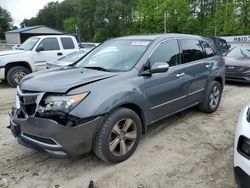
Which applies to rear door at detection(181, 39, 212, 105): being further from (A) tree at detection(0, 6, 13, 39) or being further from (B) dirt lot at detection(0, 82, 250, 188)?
(A) tree at detection(0, 6, 13, 39)

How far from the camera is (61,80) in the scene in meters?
3.47

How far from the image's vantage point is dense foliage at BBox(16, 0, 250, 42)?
37781 mm

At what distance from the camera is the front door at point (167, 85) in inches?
161

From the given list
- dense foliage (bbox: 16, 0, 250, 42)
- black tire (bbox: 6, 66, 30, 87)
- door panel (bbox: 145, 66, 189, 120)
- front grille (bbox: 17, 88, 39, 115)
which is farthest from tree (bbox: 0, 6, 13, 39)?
front grille (bbox: 17, 88, 39, 115)

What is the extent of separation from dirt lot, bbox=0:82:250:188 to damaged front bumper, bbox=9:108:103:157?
0.41 m

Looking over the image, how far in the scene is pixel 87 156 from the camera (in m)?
3.90

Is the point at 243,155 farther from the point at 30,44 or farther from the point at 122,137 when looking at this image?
the point at 30,44

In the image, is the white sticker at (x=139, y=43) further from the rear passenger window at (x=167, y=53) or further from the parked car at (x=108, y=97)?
the rear passenger window at (x=167, y=53)

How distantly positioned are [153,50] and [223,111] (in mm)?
2752

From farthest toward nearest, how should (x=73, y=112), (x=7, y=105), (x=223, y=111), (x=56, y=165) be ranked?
(x=7, y=105), (x=223, y=111), (x=56, y=165), (x=73, y=112)

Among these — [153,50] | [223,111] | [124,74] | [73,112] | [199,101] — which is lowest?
[223,111]

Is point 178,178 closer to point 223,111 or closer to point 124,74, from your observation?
point 124,74

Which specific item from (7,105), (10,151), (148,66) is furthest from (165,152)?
(7,105)

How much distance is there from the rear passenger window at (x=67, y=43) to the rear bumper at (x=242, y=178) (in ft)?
29.6
